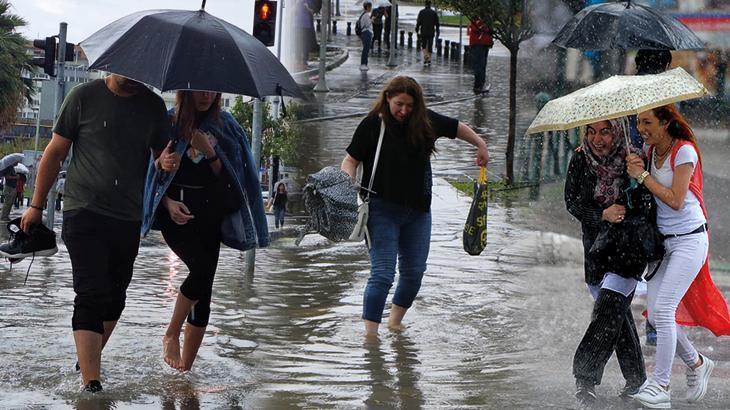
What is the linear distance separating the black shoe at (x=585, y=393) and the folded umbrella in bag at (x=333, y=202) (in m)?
2.16

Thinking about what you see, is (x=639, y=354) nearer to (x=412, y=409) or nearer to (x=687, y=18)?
(x=412, y=409)

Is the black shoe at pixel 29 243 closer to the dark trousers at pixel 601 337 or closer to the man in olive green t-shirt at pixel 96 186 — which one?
the man in olive green t-shirt at pixel 96 186

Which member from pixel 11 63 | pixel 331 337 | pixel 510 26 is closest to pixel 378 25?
pixel 11 63

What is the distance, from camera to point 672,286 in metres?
6.73

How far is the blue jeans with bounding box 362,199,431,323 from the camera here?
8.48 meters

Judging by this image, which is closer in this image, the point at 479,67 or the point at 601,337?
the point at 601,337

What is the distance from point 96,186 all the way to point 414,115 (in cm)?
234

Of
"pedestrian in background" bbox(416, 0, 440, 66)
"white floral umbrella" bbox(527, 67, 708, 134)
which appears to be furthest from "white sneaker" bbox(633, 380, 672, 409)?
"pedestrian in background" bbox(416, 0, 440, 66)

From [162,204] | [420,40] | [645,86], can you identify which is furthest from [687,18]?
[420,40]

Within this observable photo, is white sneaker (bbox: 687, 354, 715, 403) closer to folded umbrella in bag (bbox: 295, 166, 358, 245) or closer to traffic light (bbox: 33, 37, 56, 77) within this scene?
folded umbrella in bag (bbox: 295, 166, 358, 245)

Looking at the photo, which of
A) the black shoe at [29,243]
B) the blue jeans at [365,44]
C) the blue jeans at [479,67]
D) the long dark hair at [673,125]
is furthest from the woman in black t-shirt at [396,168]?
the blue jeans at [365,44]

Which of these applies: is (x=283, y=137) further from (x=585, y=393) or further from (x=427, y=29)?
(x=585, y=393)

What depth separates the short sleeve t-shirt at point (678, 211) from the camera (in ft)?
22.0

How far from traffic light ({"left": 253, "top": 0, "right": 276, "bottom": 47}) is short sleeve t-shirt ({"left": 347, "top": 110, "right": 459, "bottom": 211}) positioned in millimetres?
5325
